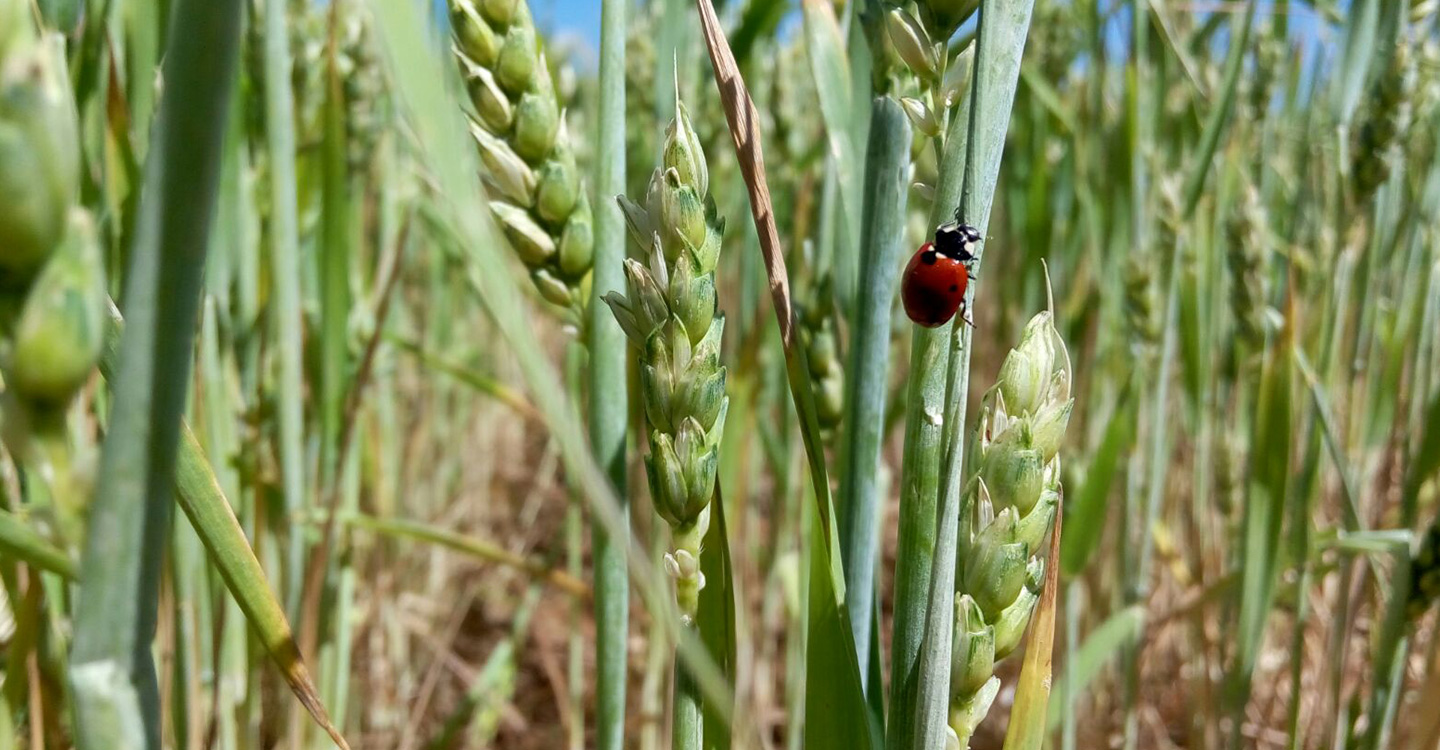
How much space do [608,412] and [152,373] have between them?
10.1 inches

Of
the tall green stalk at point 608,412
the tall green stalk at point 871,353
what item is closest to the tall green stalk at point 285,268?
the tall green stalk at point 608,412

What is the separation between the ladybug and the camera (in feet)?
1.27

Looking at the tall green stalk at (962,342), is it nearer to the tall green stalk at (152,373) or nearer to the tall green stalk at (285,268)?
the tall green stalk at (152,373)

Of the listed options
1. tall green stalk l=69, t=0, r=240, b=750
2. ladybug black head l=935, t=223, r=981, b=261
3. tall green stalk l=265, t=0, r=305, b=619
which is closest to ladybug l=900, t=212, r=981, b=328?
ladybug black head l=935, t=223, r=981, b=261

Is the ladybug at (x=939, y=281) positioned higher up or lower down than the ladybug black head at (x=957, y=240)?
lower down

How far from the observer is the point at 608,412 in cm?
45

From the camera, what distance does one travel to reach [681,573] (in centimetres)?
39

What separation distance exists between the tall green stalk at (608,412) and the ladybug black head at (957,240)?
0.15 m

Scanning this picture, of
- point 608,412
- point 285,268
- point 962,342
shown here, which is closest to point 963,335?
point 962,342

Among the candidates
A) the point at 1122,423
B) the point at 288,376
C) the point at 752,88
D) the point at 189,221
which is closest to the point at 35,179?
the point at 189,221

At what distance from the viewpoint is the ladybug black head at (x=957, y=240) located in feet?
1.22

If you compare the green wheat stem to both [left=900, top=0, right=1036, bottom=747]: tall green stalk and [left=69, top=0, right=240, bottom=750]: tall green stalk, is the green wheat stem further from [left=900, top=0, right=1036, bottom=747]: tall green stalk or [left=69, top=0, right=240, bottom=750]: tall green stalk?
[left=69, top=0, right=240, bottom=750]: tall green stalk

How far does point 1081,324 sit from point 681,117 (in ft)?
3.16

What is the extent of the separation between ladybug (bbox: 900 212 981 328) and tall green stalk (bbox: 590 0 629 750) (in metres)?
0.13
